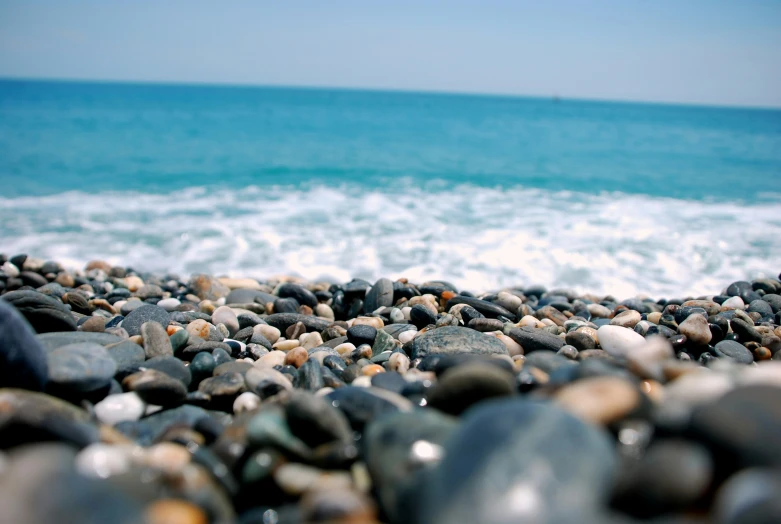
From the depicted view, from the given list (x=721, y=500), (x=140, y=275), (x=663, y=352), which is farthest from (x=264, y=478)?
(x=140, y=275)

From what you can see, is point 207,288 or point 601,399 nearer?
point 601,399

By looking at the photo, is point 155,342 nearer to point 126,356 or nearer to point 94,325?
point 126,356

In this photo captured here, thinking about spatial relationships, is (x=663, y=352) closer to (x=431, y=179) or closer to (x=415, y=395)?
(x=415, y=395)

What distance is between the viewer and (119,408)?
2.44 metres

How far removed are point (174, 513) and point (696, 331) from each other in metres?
3.43

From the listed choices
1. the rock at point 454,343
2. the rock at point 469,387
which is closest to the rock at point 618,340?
the rock at point 454,343

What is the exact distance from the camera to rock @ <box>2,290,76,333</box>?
3217mm

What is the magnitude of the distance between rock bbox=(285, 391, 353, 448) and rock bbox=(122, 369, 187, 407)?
0.95 meters

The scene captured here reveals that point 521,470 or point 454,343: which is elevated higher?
point 521,470

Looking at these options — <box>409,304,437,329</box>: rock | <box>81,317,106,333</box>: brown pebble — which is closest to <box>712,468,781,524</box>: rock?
<box>409,304,437,329</box>: rock

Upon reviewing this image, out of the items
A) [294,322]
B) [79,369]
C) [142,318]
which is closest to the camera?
[79,369]

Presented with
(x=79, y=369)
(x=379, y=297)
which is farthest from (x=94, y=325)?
(x=379, y=297)

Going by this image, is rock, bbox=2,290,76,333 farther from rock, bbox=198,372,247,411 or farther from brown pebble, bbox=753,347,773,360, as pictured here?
brown pebble, bbox=753,347,773,360

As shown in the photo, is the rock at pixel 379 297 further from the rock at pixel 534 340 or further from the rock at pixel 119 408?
the rock at pixel 119 408
